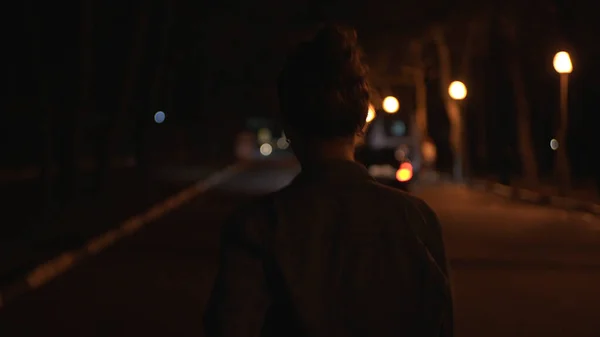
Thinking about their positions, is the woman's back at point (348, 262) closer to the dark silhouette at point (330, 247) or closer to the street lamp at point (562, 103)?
the dark silhouette at point (330, 247)

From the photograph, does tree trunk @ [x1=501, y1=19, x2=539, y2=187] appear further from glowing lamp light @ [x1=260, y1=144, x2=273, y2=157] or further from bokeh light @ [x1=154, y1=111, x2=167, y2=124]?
glowing lamp light @ [x1=260, y1=144, x2=273, y2=157]

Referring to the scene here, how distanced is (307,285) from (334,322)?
0.33ft

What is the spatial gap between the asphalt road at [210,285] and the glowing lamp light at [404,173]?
6.72 m

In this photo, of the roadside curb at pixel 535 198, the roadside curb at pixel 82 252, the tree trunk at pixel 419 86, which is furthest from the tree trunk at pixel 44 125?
the tree trunk at pixel 419 86

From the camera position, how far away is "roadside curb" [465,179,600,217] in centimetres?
2867

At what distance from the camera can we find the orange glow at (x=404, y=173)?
32062mm

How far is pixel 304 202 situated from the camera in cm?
269

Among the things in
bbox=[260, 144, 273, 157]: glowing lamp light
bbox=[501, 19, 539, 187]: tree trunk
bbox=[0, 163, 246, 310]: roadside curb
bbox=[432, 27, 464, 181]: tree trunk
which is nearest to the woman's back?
bbox=[0, 163, 246, 310]: roadside curb

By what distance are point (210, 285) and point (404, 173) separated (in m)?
18.3

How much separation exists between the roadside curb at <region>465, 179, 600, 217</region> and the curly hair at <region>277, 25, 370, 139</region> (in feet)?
81.7

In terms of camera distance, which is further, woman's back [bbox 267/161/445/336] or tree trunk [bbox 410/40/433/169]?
tree trunk [bbox 410/40/433/169]

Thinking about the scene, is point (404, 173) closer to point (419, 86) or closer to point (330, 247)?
point (419, 86)

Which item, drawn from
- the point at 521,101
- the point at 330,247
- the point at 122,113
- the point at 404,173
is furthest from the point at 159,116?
the point at 330,247

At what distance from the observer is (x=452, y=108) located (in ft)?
161
